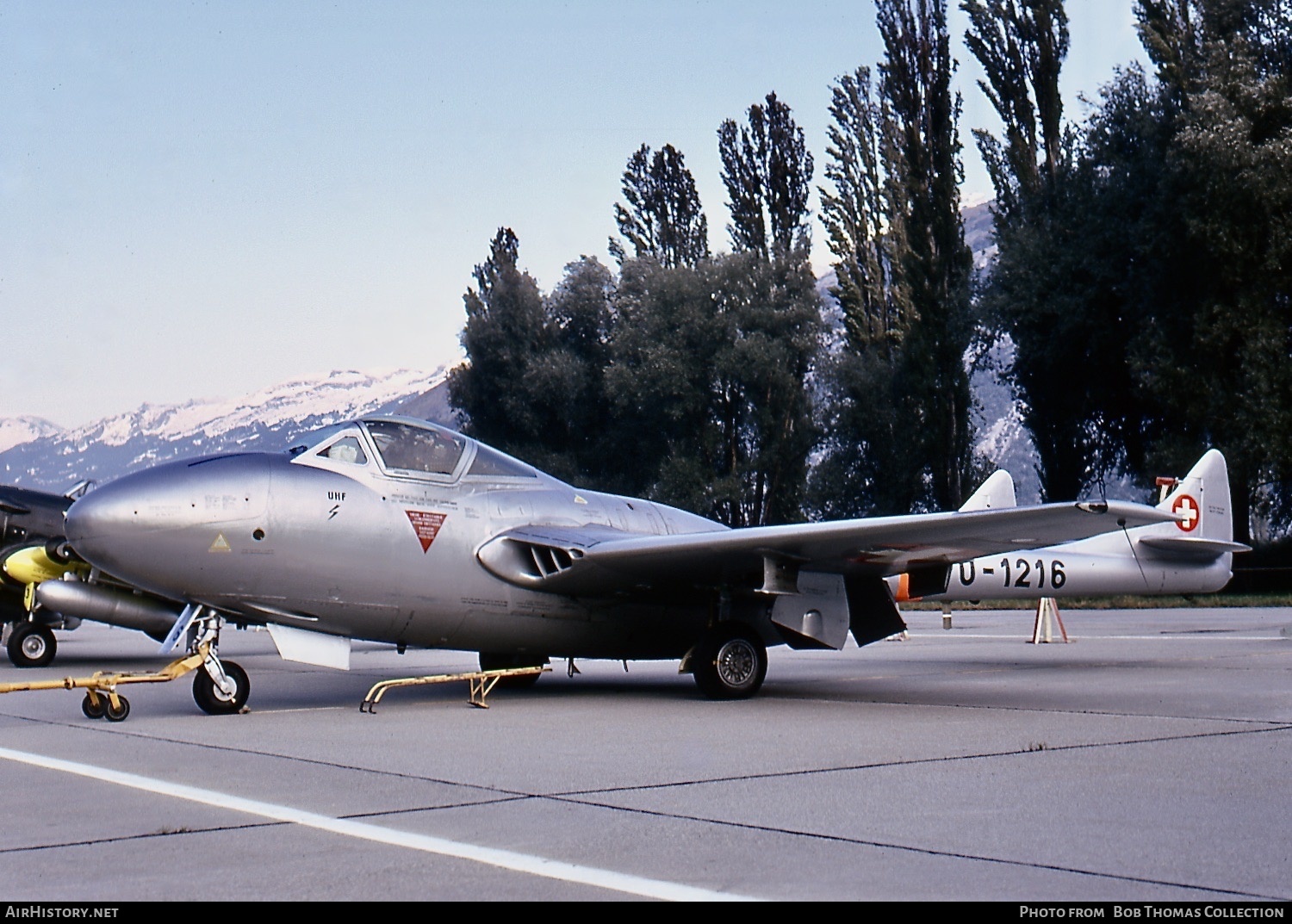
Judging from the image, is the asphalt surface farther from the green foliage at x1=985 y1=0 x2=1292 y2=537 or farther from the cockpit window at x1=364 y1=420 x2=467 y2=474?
the green foliage at x1=985 y1=0 x2=1292 y2=537

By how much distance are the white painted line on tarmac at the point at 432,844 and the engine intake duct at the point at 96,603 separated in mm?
8463

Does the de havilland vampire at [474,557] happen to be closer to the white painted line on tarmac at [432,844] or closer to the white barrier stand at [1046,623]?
the white painted line on tarmac at [432,844]

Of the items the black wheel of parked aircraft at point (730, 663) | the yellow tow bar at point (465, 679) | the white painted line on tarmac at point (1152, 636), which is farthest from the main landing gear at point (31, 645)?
the white painted line on tarmac at point (1152, 636)

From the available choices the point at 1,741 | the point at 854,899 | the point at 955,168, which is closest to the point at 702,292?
the point at 955,168

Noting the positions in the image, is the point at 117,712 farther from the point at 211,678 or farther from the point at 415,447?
the point at 415,447

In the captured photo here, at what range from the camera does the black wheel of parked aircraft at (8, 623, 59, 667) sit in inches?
627

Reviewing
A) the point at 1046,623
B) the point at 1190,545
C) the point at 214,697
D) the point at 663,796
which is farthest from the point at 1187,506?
the point at 663,796

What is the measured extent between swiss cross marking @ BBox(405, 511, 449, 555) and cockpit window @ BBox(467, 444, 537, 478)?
23.8 inches

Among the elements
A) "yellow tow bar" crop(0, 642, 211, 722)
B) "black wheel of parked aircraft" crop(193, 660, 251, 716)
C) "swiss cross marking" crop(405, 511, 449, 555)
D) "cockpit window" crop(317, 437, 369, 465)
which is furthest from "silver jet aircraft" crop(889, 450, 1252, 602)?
"yellow tow bar" crop(0, 642, 211, 722)

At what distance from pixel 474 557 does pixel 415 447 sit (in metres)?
0.97

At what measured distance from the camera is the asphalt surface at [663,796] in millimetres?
4105

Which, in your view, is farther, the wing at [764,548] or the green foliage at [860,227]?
the green foliage at [860,227]

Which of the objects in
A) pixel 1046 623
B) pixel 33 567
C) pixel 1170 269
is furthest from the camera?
pixel 1170 269

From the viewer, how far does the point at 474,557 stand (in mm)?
10094
